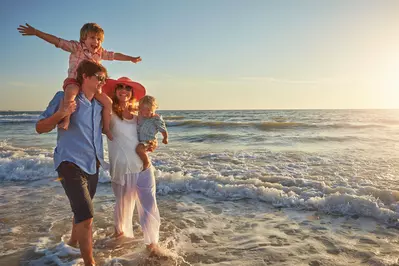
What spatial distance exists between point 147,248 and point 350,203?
3.94 m

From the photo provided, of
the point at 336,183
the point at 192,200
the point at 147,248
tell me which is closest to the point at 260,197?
the point at 192,200

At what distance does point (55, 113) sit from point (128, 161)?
1.12 metres

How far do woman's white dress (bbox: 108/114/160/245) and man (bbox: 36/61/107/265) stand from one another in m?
0.47

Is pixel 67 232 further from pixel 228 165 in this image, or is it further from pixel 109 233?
pixel 228 165

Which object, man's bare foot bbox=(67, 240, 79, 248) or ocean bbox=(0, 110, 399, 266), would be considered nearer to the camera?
ocean bbox=(0, 110, 399, 266)

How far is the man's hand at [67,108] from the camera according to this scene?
110 inches

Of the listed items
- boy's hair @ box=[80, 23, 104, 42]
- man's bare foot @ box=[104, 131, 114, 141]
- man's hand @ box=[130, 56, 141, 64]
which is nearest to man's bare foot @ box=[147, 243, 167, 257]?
man's bare foot @ box=[104, 131, 114, 141]

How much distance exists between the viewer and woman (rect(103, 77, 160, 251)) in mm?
3621

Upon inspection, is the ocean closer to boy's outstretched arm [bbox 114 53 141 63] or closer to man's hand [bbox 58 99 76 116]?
man's hand [bbox 58 99 76 116]

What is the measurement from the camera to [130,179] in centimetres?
376

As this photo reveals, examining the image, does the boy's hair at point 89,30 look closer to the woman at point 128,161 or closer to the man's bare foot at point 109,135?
the woman at point 128,161

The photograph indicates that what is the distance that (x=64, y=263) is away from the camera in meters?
3.66

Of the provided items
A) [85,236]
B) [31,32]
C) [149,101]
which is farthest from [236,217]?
[31,32]

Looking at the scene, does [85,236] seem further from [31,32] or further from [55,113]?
[31,32]
